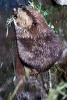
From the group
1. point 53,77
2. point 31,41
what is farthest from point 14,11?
point 53,77

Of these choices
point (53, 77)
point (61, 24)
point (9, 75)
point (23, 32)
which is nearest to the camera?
point (23, 32)

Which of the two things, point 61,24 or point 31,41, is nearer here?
point 31,41

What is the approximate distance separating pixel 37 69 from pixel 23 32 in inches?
6.9

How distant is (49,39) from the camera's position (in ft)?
3.81

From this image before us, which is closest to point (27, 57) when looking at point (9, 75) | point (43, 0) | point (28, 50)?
point (28, 50)

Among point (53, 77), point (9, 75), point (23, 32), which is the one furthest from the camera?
point (53, 77)

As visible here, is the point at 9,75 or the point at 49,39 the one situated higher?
the point at 49,39

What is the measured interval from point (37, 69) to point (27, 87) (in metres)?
0.13

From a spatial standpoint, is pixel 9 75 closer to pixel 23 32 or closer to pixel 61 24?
pixel 23 32

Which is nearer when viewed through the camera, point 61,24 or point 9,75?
point 9,75

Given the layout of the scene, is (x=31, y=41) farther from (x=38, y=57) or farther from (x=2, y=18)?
(x=2, y=18)

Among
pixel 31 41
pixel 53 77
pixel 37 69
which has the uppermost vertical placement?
pixel 31 41

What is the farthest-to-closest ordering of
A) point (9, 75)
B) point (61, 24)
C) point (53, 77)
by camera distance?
point (61, 24) → point (53, 77) → point (9, 75)

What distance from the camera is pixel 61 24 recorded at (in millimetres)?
1526
